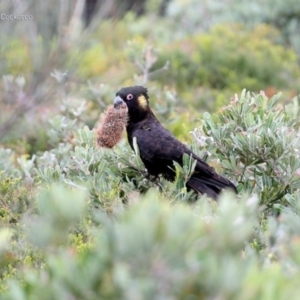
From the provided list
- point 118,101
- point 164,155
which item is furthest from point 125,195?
point 118,101

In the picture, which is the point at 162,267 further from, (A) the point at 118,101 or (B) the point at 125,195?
(A) the point at 118,101

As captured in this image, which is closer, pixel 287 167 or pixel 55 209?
pixel 55 209

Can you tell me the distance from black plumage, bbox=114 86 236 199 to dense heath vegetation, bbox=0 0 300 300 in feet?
0.27

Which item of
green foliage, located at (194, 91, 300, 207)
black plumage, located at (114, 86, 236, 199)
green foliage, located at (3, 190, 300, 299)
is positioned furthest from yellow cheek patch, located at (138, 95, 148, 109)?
green foliage, located at (3, 190, 300, 299)

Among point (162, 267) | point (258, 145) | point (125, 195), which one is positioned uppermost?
point (162, 267)

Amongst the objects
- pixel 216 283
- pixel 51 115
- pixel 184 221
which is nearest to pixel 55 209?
pixel 184 221

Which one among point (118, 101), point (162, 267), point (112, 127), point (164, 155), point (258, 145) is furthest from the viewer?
point (118, 101)

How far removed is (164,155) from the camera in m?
4.16

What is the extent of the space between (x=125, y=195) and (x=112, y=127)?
25.9 inches

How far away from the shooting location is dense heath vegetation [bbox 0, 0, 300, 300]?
6.37 ft

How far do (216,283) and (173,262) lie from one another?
15 cm

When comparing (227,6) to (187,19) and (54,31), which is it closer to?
(187,19)

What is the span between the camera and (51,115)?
20.2 feet

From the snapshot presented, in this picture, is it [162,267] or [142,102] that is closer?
[162,267]
